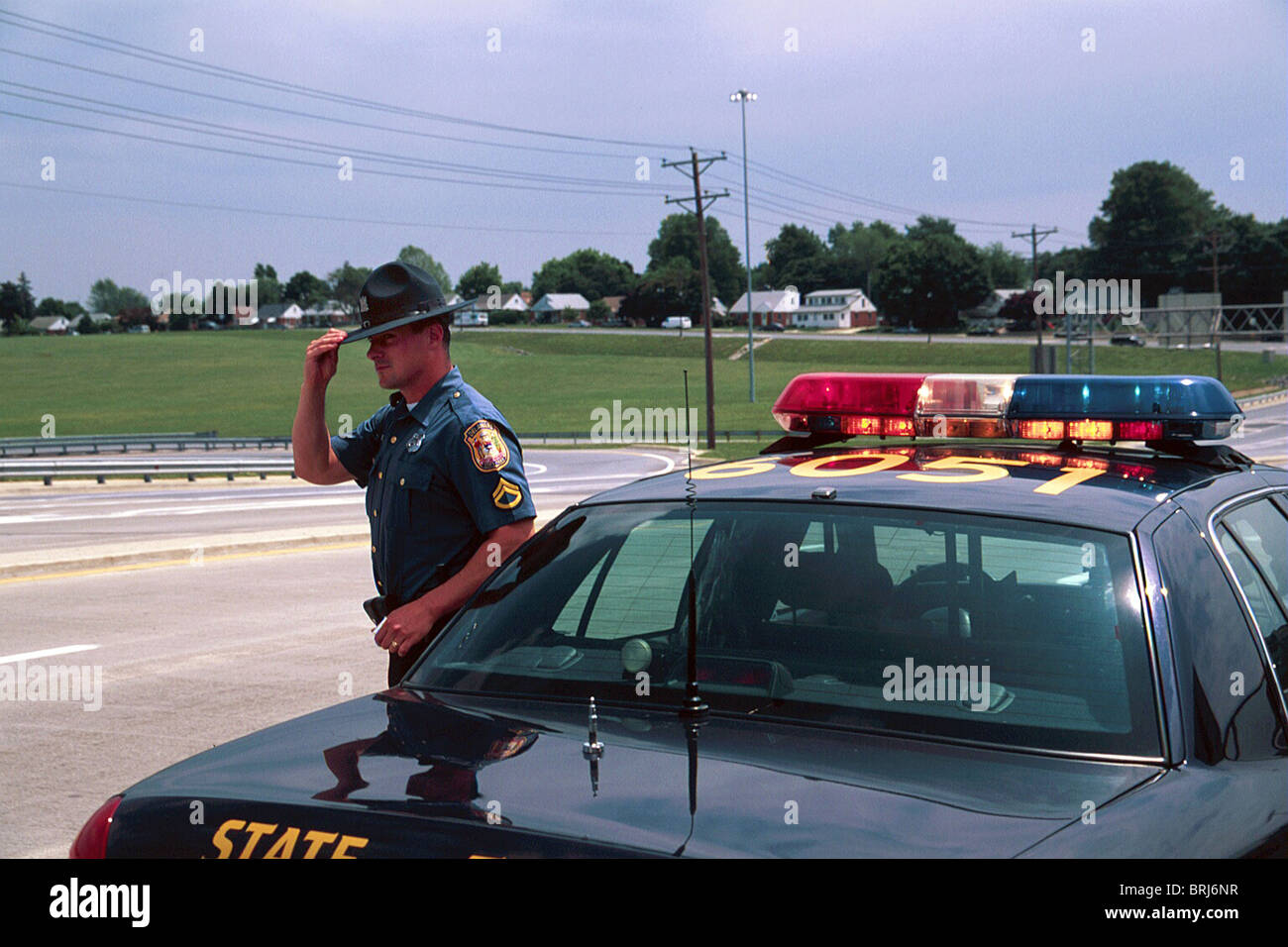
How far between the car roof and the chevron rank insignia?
0.45 metres

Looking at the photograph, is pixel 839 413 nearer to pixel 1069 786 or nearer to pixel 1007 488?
pixel 1007 488

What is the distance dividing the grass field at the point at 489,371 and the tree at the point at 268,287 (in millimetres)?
67197

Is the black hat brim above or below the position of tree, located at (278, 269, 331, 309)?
below

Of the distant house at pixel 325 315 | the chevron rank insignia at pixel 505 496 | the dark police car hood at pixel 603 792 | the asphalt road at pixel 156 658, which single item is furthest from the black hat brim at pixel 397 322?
the distant house at pixel 325 315

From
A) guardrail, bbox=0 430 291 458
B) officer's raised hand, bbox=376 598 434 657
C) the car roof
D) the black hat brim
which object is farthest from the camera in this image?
guardrail, bbox=0 430 291 458

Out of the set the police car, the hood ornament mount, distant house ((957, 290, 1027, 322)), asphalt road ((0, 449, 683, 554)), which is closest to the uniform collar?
the police car

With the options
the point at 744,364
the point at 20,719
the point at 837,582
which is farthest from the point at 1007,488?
the point at 744,364

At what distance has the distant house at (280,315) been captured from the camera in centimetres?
18612

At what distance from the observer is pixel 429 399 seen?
160 inches

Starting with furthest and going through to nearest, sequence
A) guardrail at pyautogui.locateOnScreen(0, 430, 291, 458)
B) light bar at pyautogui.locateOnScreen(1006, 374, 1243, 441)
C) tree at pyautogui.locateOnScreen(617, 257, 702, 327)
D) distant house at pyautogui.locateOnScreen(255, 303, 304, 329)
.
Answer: distant house at pyautogui.locateOnScreen(255, 303, 304, 329) → tree at pyautogui.locateOnScreen(617, 257, 702, 327) → guardrail at pyautogui.locateOnScreen(0, 430, 291, 458) → light bar at pyautogui.locateOnScreen(1006, 374, 1243, 441)

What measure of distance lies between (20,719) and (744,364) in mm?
100449

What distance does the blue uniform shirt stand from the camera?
153 inches
